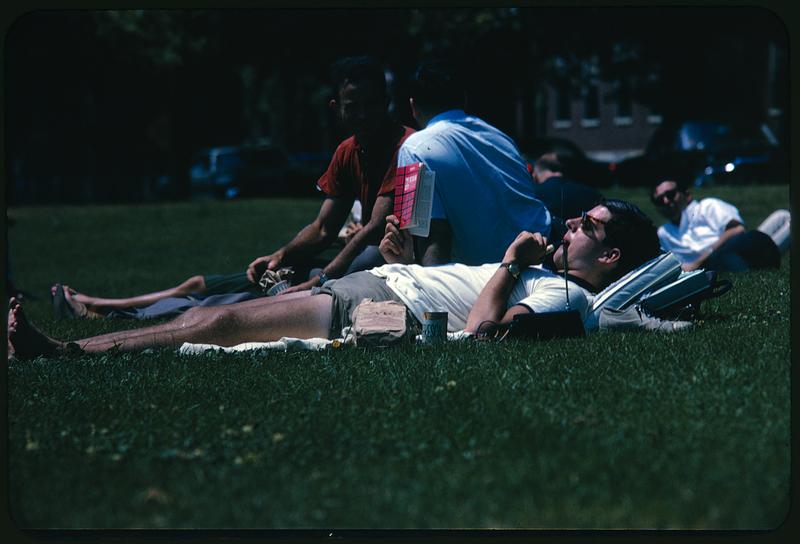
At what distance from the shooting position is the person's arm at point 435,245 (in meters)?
7.30

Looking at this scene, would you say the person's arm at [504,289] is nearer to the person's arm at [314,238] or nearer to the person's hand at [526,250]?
the person's hand at [526,250]

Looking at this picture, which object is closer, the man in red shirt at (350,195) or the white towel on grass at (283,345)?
the white towel on grass at (283,345)

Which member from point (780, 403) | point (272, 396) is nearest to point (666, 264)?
point (780, 403)

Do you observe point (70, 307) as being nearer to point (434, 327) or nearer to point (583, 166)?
point (434, 327)

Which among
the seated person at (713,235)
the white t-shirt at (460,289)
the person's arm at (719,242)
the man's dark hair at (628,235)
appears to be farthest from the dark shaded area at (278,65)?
the white t-shirt at (460,289)

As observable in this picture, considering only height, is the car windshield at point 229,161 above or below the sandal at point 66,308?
below

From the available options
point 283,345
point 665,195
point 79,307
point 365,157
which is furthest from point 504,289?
point 665,195

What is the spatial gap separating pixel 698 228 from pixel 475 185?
4.65m

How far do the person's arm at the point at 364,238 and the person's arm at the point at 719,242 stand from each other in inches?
154

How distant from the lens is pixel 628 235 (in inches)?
280

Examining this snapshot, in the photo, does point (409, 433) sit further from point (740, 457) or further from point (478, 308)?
point (478, 308)

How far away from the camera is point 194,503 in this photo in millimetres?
4238

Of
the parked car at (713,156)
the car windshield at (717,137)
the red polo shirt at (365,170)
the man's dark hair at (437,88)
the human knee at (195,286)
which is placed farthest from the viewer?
the car windshield at (717,137)

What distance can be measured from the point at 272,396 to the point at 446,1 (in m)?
1.98
